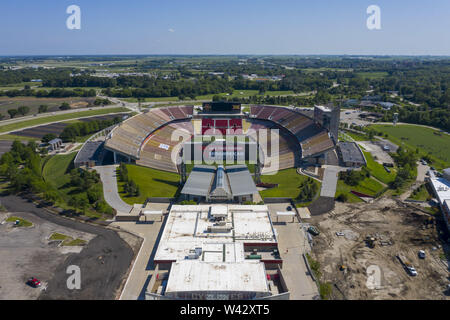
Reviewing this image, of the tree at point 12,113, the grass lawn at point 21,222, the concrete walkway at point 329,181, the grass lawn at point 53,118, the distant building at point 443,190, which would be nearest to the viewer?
the grass lawn at point 21,222

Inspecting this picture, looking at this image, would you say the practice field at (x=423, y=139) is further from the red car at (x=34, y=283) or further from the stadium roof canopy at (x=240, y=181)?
the red car at (x=34, y=283)

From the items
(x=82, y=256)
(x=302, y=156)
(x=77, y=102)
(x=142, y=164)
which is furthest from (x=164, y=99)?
(x=82, y=256)

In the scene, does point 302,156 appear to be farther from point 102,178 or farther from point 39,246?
point 39,246

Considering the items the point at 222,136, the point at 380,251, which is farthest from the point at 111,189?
the point at 380,251

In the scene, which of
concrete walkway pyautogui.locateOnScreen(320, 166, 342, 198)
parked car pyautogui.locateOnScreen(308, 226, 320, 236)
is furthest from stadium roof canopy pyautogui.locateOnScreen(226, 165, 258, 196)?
concrete walkway pyautogui.locateOnScreen(320, 166, 342, 198)

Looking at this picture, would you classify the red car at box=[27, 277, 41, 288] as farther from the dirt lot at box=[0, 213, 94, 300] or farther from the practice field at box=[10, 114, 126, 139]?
the practice field at box=[10, 114, 126, 139]

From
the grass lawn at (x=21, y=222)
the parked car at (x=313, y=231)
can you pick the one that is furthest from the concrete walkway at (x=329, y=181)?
the grass lawn at (x=21, y=222)

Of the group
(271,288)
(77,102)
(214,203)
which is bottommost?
(271,288)
